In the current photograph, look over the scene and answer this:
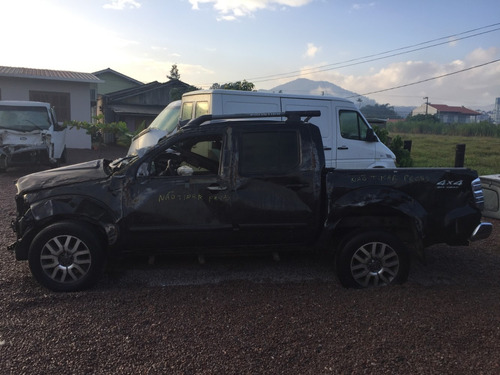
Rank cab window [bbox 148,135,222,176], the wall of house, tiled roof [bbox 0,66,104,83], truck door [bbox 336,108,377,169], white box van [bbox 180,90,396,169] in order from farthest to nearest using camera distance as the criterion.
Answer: the wall of house, tiled roof [bbox 0,66,104,83], truck door [bbox 336,108,377,169], white box van [bbox 180,90,396,169], cab window [bbox 148,135,222,176]

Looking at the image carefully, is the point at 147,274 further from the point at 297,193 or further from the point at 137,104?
the point at 137,104

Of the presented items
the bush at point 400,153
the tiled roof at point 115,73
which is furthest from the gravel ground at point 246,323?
the tiled roof at point 115,73

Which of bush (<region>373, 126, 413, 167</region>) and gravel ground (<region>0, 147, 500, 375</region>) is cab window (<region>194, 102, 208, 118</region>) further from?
bush (<region>373, 126, 413, 167</region>)

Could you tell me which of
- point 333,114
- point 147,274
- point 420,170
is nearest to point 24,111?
point 333,114

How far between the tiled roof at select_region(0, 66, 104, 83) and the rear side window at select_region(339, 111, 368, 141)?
49.9 ft

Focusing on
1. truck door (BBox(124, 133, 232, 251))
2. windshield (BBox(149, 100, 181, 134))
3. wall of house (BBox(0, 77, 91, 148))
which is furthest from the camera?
wall of house (BBox(0, 77, 91, 148))

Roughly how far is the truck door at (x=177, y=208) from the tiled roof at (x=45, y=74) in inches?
698

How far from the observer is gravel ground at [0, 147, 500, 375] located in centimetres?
327

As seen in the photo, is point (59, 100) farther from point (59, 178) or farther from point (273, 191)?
point (273, 191)

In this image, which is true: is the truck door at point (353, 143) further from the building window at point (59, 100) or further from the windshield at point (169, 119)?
the building window at point (59, 100)

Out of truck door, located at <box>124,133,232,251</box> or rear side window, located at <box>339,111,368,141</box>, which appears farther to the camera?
rear side window, located at <box>339,111,368,141</box>

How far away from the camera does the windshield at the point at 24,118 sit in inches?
526

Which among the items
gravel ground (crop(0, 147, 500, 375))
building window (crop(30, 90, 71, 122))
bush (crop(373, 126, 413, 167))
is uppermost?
building window (crop(30, 90, 71, 122))

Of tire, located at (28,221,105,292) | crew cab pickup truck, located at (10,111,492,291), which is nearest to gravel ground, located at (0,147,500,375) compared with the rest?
tire, located at (28,221,105,292)
